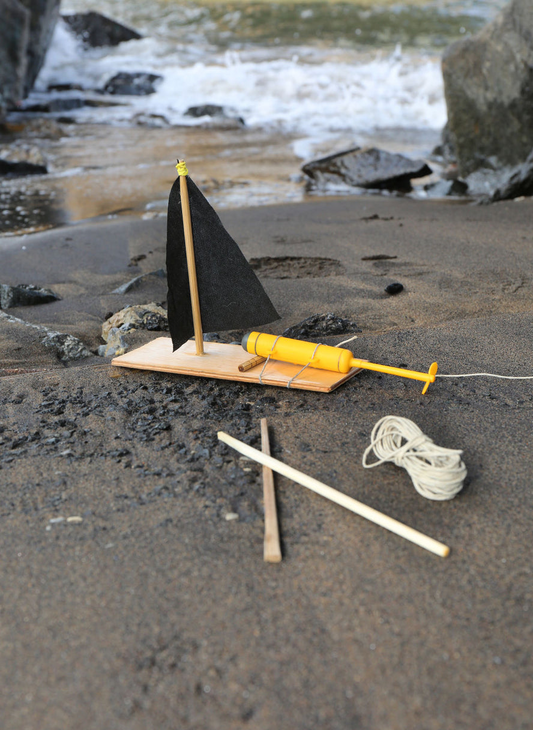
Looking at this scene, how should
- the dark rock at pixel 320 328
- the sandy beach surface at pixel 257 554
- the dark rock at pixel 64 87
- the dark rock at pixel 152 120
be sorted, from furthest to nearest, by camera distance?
the dark rock at pixel 64 87 < the dark rock at pixel 152 120 < the dark rock at pixel 320 328 < the sandy beach surface at pixel 257 554

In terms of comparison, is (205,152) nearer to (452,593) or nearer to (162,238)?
(162,238)

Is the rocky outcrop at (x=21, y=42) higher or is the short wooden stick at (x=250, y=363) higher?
the rocky outcrop at (x=21, y=42)

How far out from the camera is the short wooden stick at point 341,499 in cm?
204

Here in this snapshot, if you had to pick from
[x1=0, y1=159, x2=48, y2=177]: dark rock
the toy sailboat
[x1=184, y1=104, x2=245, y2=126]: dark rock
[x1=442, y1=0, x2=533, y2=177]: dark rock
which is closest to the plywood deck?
the toy sailboat

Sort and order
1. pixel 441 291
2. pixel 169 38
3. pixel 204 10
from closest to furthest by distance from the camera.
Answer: pixel 441 291 < pixel 169 38 < pixel 204 10

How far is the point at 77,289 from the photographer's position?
188 inches

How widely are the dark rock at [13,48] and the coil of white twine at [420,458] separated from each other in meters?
13.5

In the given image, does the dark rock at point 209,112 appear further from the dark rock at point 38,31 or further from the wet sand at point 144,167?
the dark rock at point 38,31

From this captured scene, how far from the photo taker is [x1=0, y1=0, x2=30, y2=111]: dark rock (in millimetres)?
13438

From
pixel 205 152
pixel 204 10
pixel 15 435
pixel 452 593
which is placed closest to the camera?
pixel 452 593

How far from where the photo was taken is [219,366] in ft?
10.3

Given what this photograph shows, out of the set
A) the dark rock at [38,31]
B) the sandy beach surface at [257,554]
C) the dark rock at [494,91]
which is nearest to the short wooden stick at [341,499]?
the sandy beach surface at [257,554]

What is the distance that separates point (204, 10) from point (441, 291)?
93.4 feet

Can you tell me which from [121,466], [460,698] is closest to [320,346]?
[121,466]
